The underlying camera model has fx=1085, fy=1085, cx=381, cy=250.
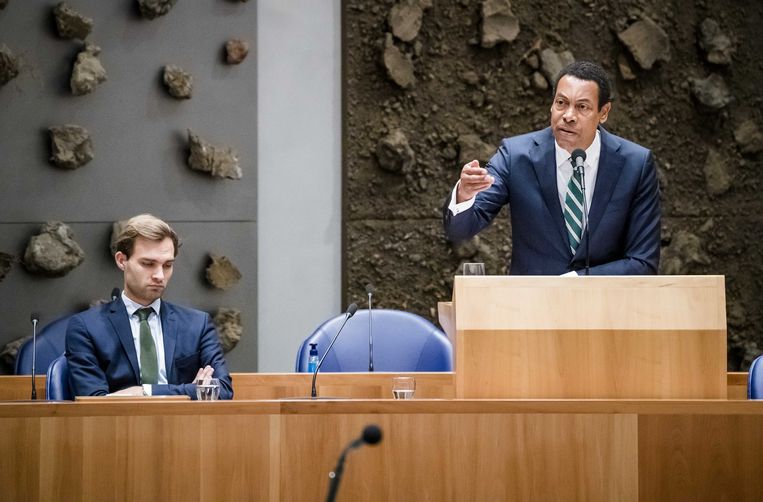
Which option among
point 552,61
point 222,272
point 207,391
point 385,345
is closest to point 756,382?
point 385,345

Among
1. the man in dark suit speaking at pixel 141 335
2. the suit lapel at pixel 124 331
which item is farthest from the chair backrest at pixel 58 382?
the suit lapel at pixel 124 331

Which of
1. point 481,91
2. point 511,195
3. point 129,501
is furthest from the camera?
point 481,91

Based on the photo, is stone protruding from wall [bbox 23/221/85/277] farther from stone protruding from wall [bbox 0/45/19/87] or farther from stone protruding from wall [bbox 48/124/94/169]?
stone protruding from wall [bbox 0/45/19/87]

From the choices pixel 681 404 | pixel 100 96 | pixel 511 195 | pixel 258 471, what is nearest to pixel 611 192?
pixel 511 195

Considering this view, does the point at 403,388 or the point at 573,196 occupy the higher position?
the point at 573,196

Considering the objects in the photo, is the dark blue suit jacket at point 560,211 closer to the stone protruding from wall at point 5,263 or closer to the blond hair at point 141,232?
the blond hair at point 141,232

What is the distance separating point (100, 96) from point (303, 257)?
1.24 m

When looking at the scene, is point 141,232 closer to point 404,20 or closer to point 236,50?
point 236,50

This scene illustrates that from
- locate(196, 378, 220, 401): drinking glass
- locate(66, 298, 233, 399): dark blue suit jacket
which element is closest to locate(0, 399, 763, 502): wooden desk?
locate(196, 378, 220, 401): drinking glass

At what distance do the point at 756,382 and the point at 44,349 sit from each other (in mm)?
2485

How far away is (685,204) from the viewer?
18.2ft

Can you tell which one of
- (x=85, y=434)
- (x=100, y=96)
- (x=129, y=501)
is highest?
(x=100, y=96)

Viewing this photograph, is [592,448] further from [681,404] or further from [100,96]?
[100,96]

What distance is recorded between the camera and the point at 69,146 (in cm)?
505
